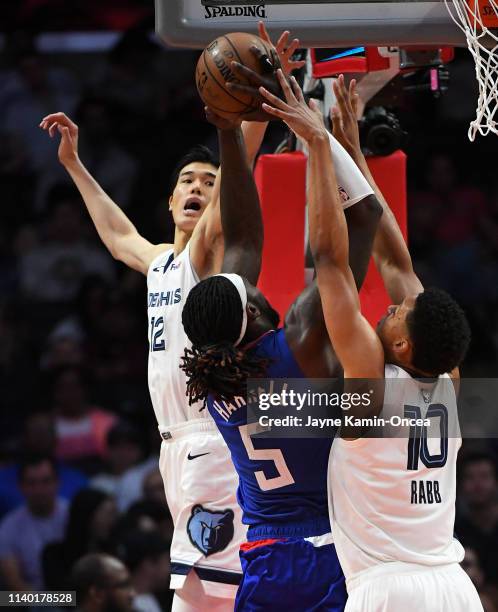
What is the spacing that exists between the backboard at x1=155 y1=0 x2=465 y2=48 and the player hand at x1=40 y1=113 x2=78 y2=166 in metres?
1.26

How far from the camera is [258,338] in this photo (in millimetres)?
3775

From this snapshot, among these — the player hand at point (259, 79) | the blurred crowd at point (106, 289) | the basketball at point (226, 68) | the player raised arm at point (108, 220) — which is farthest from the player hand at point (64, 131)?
the blurred crowd at point (106, 289)

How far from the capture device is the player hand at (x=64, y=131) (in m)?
5.15

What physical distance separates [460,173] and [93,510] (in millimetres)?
4171

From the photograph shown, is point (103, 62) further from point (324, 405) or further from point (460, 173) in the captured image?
point (324, 405)

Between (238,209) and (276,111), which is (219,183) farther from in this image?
Answer: (276,111)

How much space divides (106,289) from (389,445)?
5511 millimetres

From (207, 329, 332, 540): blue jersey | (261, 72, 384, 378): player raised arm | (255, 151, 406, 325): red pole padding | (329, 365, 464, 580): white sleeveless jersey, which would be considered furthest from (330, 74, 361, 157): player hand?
(329, 365, 464, 580): white sleeveless jersey

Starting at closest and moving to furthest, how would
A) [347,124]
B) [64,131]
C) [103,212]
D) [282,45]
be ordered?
1. [282,45]
2. [347,124]
3. [64,131]
4. [103,212]

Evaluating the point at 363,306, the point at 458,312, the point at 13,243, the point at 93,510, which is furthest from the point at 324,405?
the point at 13,243

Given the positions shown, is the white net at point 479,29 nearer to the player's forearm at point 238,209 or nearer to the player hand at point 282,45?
the player hand at point 282,45

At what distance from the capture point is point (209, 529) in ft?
15.1

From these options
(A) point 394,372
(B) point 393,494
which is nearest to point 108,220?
(A) point 394,372

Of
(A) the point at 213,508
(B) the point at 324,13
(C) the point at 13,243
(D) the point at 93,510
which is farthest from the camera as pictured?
(C) the point at 13,243
